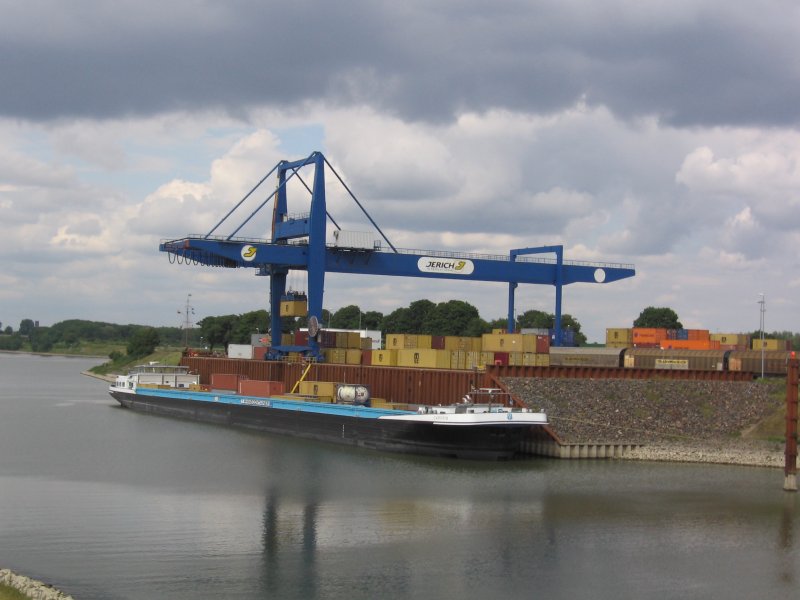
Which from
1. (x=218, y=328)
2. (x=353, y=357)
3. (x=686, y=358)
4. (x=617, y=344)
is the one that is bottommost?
(x=353, y=357)

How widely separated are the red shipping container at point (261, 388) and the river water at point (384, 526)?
11810 millimetres

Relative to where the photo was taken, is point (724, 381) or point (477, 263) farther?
point (477, 263)

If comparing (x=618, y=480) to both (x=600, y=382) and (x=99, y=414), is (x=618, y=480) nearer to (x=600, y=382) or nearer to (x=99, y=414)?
(x=600, y=382)

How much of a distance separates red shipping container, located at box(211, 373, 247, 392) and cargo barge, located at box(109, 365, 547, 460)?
2189mm

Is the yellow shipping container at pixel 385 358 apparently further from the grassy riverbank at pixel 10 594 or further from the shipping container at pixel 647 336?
the grassy riverbank at pixel 10 594

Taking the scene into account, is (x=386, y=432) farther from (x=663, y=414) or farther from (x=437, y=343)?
(x=663, y=414)

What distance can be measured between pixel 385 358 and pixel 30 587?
36226 mm

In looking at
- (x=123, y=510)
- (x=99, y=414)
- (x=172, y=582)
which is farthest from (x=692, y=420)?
(x=99, y=414)

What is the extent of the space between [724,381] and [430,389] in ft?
52.1

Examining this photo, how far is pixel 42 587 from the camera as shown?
777 inches

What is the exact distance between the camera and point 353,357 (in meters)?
58.4

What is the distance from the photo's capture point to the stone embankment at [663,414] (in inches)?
1683

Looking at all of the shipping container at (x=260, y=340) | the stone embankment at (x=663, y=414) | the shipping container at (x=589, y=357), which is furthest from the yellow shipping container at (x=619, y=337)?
the shipping container at (x=260, y=340)

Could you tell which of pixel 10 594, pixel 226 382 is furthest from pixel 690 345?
pixel 10 594
